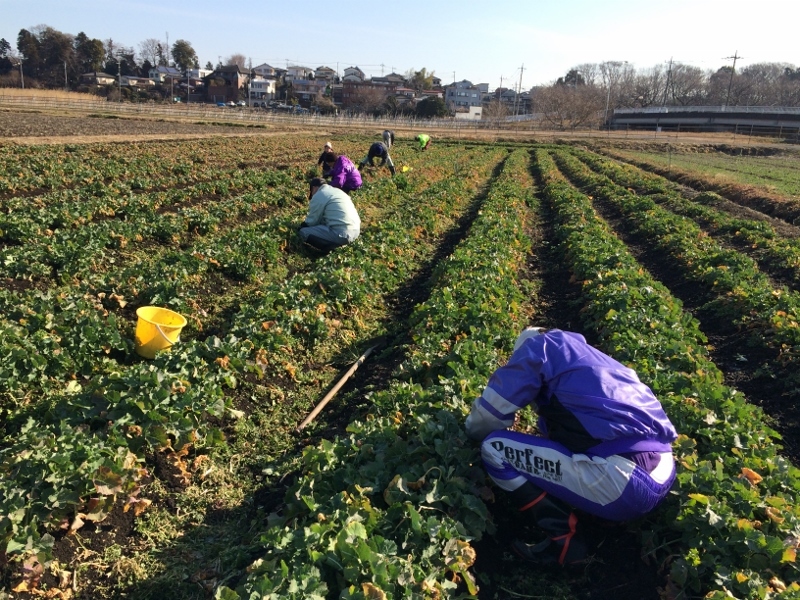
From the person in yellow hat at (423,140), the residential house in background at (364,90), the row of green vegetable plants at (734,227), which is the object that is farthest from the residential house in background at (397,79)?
the row of green vegetable plants at (734,227)

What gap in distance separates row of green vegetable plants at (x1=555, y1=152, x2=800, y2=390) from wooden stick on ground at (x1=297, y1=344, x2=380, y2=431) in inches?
222

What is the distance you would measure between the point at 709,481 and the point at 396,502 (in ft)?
7.85

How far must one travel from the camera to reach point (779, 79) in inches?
5773

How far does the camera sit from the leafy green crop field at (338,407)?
153 inches

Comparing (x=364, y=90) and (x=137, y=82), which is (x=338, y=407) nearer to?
(x=137, y=82)

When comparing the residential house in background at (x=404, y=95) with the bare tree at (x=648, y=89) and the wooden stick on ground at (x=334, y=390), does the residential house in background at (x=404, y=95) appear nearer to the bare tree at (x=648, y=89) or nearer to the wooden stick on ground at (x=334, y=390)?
the bare tree at (x=648, y=89)

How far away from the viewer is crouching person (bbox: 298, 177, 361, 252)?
11.6 metres

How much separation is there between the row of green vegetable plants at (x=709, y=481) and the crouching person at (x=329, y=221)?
5458 mm

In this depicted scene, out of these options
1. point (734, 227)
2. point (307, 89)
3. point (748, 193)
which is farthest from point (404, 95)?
point (734, 227)

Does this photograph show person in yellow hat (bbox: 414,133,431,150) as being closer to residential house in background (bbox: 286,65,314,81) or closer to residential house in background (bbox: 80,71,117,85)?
residential house in background (bbox: 80,71,117,85)

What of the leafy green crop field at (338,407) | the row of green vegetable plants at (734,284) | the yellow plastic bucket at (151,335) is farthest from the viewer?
the row of green vegetable plants at (734,284)

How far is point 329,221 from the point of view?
38.5ft

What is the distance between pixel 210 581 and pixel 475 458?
2198 millimetres

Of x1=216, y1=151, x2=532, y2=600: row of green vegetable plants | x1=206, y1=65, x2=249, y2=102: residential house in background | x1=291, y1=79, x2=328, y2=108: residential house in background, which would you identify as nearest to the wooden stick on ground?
x1=216, y1=151, x2=532, y2=600: row of green vegetable plants
